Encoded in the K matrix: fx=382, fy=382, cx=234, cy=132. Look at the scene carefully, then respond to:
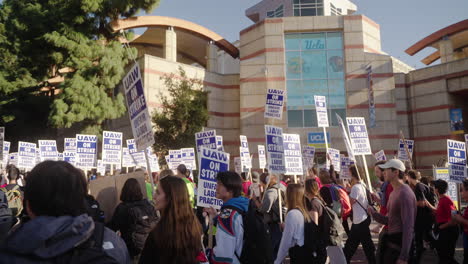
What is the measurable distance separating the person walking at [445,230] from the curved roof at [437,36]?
31.4m

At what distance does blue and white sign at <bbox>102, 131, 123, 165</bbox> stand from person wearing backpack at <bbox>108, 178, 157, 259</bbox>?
7170 millimetres

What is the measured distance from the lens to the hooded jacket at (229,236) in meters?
3.47

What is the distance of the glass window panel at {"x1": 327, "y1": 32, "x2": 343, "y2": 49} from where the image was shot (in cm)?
3006

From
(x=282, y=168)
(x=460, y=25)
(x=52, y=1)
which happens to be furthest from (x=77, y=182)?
(x=460, y=25)

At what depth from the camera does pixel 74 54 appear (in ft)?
77.3

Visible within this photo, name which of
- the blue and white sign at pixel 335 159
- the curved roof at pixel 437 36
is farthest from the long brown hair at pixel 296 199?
the curved roof at pixel 437 36

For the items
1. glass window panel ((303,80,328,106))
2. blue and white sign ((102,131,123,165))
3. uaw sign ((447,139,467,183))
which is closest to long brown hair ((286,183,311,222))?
uaw sign ((447,139,467,183))

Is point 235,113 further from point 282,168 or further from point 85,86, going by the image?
point 282,168

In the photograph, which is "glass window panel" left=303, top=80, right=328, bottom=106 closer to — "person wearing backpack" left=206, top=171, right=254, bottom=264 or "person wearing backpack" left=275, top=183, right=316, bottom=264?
"person wearing backpack" left=275, top=183, right=316, bottom=264

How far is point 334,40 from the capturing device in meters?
30.1

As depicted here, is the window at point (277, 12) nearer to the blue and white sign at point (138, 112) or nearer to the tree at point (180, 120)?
the tree at point (180, 120)

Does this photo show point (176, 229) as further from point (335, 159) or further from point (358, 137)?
point (335, 159)

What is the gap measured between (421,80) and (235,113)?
610 inches

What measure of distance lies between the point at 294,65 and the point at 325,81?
8.94ft
